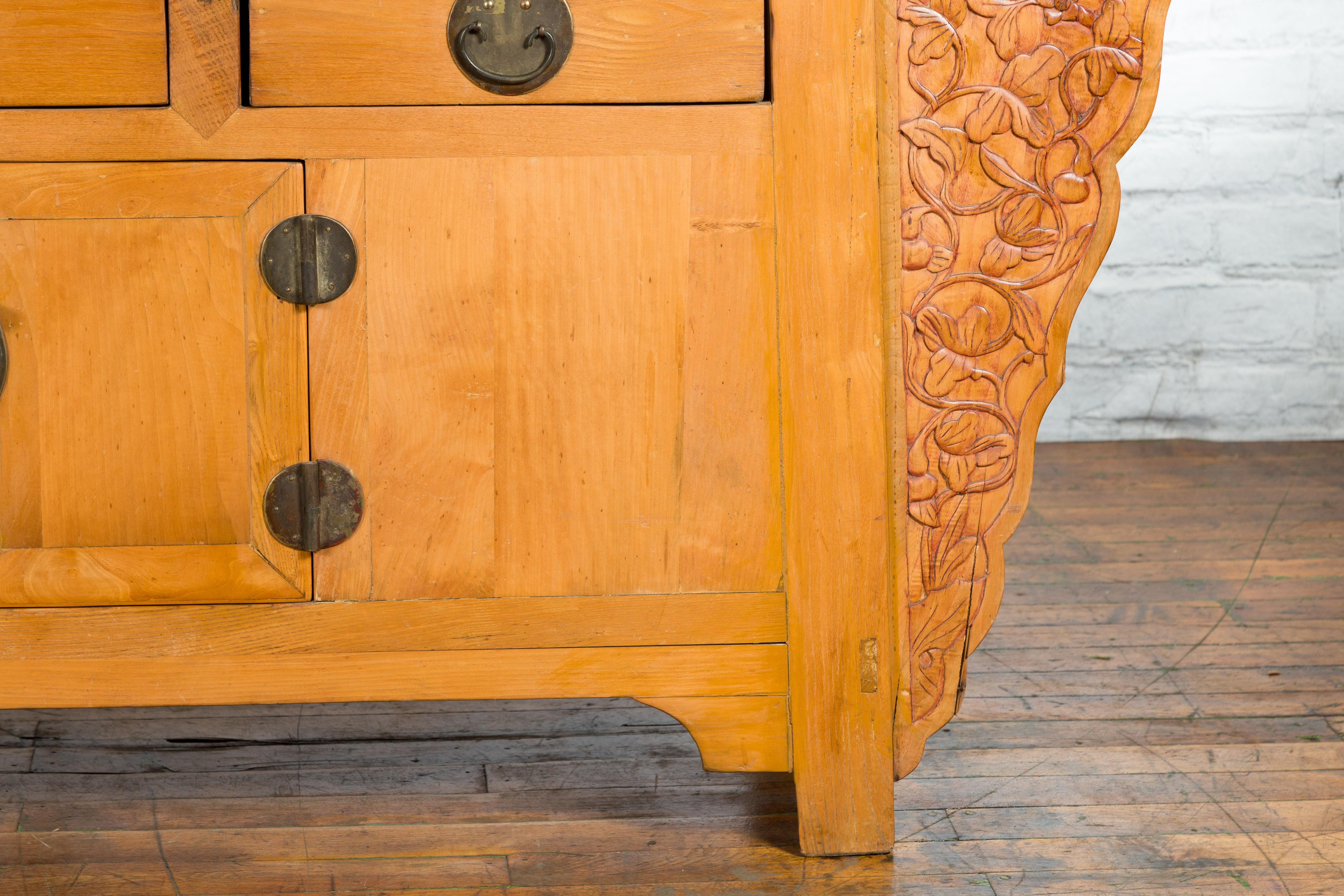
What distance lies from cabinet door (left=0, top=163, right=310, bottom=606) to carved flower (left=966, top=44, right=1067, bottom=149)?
0.59 m

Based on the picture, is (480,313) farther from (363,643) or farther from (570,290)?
(363,643)

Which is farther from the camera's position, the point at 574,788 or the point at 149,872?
the point at 574,788

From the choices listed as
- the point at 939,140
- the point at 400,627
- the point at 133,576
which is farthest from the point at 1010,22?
the point at 133,576

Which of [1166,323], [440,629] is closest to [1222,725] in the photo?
[440,629]

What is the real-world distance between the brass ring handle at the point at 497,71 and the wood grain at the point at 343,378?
0.41 ft

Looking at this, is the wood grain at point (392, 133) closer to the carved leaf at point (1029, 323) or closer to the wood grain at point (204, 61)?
the wood grain at point (204, 61)

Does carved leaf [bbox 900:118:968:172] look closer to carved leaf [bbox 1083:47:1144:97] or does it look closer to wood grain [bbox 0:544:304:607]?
carved leaf [bbox 1083:47:1144:97]

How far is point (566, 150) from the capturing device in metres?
0.93

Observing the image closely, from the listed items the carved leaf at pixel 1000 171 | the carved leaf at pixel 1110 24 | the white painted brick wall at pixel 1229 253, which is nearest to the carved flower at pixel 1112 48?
the carved leaf at pixel 1110 24

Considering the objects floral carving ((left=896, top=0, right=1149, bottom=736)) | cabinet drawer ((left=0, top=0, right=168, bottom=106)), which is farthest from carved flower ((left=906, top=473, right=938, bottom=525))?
cabinet drawer ((left=0, top=0, right=168, bottom=106))

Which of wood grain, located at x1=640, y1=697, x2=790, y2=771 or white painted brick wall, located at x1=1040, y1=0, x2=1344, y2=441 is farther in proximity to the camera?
white painted brick wall, located at x1=1040, y1=0, x2=1344, y2=441

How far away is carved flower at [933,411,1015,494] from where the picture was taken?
980mm

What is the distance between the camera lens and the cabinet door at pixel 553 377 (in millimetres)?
937

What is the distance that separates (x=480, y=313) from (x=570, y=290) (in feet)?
0.27
